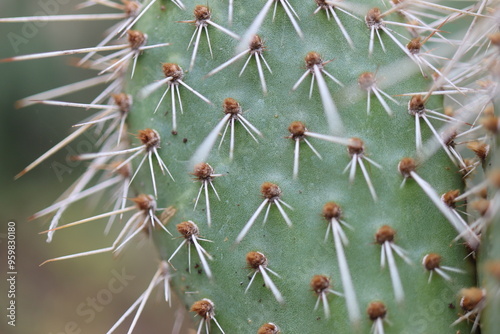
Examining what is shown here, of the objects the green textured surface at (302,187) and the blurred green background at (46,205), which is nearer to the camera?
the green textured surface at (302,187)

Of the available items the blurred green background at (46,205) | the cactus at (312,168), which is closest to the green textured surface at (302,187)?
the cactus at (312,168)

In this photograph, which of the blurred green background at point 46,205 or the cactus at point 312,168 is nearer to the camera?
the cactus at point 312,168

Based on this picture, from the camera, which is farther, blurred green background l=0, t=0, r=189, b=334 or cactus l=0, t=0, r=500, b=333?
blurred green background l=0, t=0, r=189, b=334

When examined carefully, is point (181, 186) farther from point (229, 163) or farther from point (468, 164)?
point (468, 164)

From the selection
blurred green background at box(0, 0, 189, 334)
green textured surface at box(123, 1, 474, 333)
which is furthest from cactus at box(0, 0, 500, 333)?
blurred green background at box(0, 0, 189, 334)

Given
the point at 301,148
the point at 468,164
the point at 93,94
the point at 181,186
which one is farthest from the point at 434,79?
the point at 93,94

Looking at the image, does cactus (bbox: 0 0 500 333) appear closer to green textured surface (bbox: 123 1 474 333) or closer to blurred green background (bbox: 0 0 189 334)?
green textured surface (bbox: 123 1 474 333)

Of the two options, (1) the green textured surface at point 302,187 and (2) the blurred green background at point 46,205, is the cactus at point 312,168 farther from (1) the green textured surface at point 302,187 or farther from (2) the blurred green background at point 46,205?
(2) the blurred green background at point 46,205

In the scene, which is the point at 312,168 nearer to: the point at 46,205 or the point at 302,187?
the point at 302,187

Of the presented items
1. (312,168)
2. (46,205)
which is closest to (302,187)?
(312,168)
